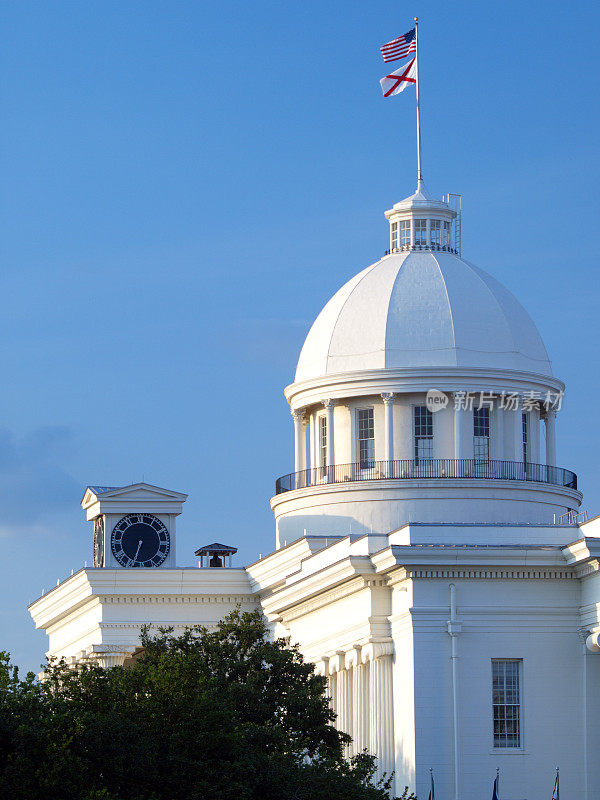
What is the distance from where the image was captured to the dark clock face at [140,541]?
284ft

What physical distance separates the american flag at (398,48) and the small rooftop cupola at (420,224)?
543 cm

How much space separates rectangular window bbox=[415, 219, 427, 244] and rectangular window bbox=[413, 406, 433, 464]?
804 cm

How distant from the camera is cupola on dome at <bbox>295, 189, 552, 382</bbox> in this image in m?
80.7

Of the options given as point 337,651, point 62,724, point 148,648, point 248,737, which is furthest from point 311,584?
point 62,724

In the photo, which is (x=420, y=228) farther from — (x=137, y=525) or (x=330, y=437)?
(x=137, y=525)

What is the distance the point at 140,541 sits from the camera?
3423 inches

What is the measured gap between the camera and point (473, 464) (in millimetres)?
79000

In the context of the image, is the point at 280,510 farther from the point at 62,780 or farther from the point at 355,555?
the point at 62,780

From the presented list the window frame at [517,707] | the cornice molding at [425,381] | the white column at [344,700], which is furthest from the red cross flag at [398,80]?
the window frame at [517,707]

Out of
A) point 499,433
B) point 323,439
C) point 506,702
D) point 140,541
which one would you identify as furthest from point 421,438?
point 506,702

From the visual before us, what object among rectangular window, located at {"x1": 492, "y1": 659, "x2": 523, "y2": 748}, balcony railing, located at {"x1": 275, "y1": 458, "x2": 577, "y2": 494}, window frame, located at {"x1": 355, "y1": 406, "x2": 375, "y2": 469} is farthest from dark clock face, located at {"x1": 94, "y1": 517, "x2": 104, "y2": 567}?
rectangular window, located at {"x1": 492, "y1": 659, "x2": 523, "y2": 748}

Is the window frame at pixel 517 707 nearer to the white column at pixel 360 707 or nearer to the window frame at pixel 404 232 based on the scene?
the white column at pixel 360 707

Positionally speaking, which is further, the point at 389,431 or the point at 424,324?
the point at 424,324

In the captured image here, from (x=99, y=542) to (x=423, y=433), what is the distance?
15.6 meters
